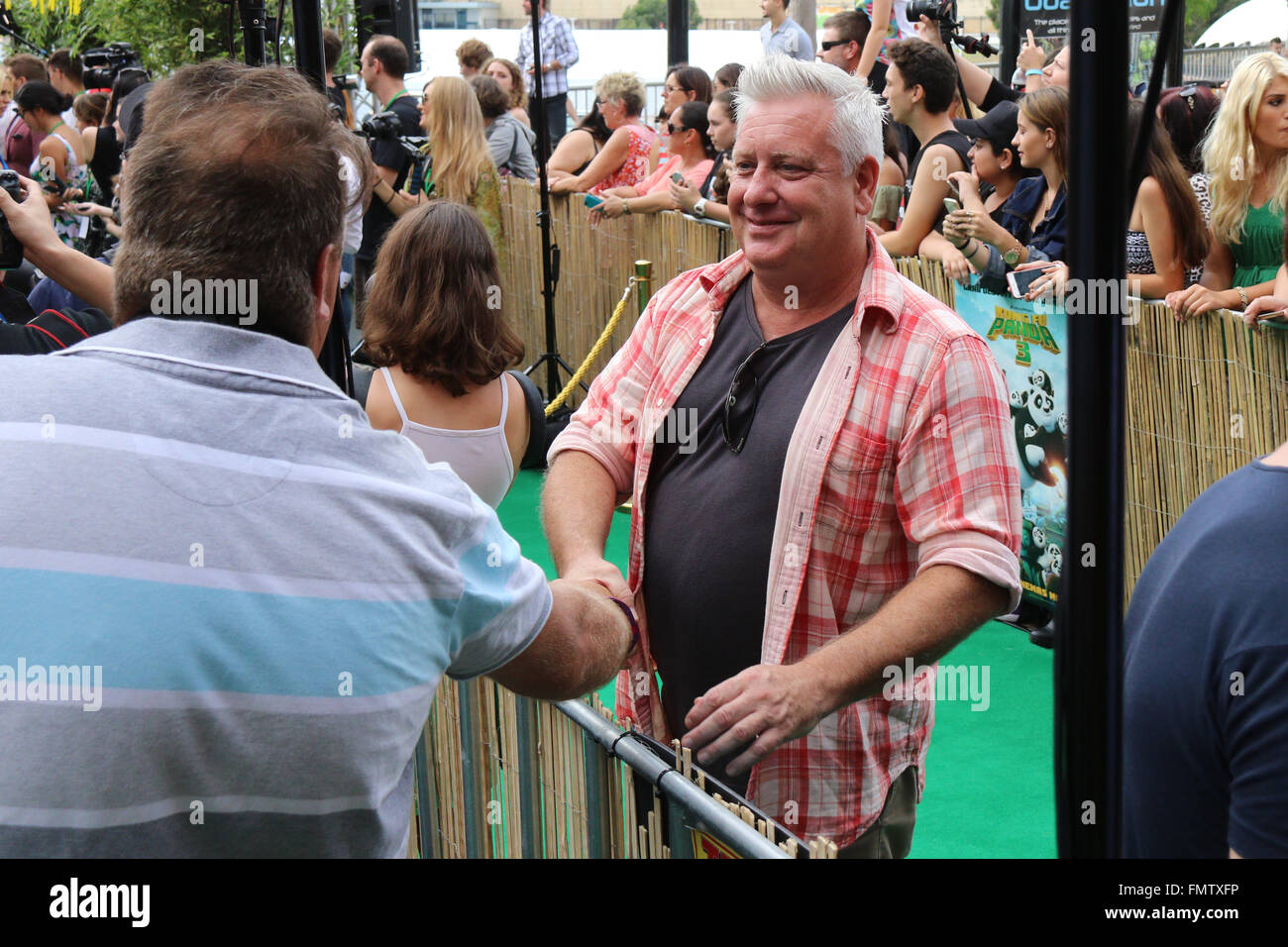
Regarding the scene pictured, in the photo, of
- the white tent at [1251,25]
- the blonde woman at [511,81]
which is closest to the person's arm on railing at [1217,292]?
the blonde woman at [511,81]

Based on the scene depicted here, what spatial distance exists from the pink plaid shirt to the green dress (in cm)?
288

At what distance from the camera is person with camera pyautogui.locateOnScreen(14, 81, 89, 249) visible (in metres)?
9.28

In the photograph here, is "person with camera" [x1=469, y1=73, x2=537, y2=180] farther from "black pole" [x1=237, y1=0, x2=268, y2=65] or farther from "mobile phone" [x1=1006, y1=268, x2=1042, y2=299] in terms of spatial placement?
"black pole" [x1=237, y1=0, x2=268, y2=65]

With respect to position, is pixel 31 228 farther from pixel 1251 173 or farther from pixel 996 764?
pixel 1251 173

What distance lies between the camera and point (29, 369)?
4.61 feet

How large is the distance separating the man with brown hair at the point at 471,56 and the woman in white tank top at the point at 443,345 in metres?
7.80

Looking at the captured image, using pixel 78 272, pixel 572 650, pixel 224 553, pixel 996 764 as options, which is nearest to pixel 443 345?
pixel 78 272

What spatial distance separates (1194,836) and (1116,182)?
2.90ft

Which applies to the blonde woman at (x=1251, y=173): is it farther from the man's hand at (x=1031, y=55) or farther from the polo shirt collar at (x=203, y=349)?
the polo shirt collar at (x=203, y=349)

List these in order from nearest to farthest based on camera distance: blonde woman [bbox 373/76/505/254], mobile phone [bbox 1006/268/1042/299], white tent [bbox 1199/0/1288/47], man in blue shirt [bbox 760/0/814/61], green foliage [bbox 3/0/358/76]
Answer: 1. mobile phone [bbox 1006/268/1042/299]
2. blonde woman [bbox 373/76/505/254]
3. man in blue shirt [bbox 760/0/814/61]
4. green foliage [bbox 3/0/358/76]
5. white tent [bbox 1199/0/1288/47]

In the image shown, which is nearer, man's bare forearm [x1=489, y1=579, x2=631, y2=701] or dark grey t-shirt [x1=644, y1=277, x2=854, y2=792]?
man's bare forearm [x1=489, y1=579, x2=631, y2=701]

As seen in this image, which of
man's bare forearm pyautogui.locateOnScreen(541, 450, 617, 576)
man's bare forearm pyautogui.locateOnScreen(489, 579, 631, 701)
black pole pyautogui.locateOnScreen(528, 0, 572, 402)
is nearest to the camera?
man's bare forearm pyautogui.locateOnScreen(489, 579, 631, 701)

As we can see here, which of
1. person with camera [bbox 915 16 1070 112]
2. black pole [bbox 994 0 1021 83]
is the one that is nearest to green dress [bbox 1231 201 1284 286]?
person with camera [bbox 915 16 1070 112]

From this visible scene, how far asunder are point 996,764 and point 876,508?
2540 millimetres
